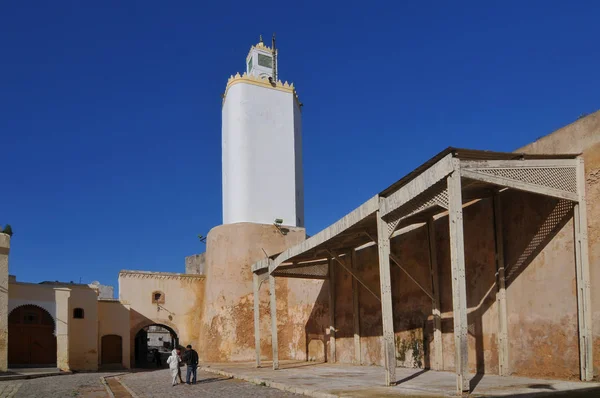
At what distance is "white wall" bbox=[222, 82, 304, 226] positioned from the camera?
2780 cm

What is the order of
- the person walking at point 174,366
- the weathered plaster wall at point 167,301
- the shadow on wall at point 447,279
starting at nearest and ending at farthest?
the shadow on wall at point 447,279
the person walking at point 174,366
the weathered plaster wall at point 167,301

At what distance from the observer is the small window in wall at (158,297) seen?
27.8 meters

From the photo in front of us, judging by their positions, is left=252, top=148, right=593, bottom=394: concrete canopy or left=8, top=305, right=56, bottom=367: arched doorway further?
left=8, top=305, right=56, bottom=367: arched doorway

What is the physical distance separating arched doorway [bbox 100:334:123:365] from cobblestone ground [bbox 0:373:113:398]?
7658 millimetres

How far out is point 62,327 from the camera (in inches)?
894

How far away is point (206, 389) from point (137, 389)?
1947 millimetres

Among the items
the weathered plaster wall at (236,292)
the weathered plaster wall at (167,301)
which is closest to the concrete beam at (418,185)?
the weathered plaster wall at (236,292)

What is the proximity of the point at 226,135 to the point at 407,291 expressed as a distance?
1569 centimetres

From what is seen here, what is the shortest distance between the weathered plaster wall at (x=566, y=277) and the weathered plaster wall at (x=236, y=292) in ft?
46.3

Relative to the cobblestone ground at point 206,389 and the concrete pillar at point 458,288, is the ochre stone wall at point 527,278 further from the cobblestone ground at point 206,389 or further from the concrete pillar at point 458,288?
the cobblestone ground at point 206,389

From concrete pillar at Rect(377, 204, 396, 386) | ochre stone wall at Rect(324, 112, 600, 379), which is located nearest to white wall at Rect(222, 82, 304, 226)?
ochre stone wall at Rect(324, 112, 600, 379)

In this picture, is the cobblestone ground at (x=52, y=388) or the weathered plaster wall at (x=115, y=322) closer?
the cobblestone ground at (x=52, y=388)

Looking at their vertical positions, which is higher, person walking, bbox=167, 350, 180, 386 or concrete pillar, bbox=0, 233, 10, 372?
concrete pillar, bbox=0, 233, 10, 372

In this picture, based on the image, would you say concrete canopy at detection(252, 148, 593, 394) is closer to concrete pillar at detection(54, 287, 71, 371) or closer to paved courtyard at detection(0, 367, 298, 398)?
paved courtyard at detection(0, 367, 298, 398)
